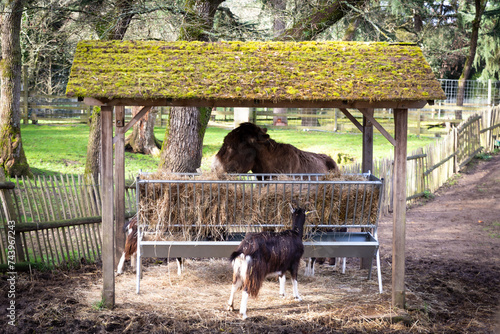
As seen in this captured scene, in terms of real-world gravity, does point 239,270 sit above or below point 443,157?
below

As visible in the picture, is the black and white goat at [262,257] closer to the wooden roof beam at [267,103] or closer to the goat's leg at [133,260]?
the wooden roof beam at [267,103]

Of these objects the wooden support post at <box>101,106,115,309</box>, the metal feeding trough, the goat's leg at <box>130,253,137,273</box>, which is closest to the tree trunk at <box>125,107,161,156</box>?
the goat's leg at <box>130,253,137,273</box>

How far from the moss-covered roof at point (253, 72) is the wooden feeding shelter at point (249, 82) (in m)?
0.01

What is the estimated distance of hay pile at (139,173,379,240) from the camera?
22.1 ft

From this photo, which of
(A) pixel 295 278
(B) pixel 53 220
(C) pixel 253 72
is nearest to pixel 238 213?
(A) pixel 295 278

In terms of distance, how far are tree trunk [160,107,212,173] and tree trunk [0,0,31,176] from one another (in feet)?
16.6

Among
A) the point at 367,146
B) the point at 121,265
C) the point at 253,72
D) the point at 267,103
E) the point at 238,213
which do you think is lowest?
the point at 121,265

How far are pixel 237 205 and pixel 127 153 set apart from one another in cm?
1181

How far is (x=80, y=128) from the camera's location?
24875mm

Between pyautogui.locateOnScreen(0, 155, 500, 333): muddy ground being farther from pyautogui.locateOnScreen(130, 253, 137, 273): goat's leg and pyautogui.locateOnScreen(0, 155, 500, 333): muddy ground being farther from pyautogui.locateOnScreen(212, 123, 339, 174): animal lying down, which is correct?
pyautogui.locateOnScreen(212, 123, 339, 174): animal lying down

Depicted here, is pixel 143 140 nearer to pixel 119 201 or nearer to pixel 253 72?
pixel 119 201

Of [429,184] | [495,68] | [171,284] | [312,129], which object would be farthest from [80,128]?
[495,68]

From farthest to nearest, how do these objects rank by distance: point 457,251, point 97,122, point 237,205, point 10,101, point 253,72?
point 10,101 → point 97,122 → point 457,251 → point 237,205 → point 253,72

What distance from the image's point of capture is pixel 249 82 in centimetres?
614
